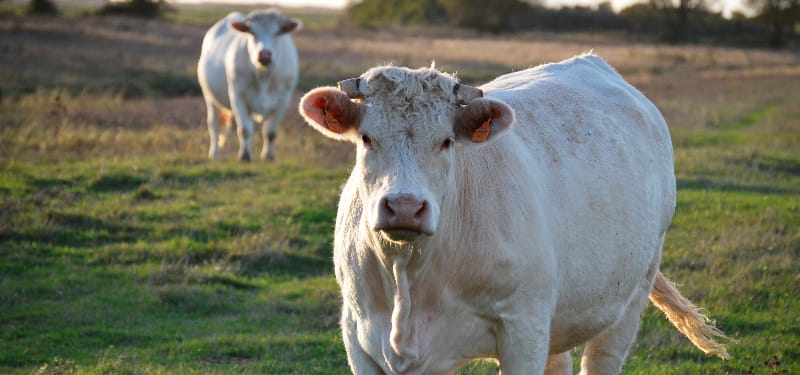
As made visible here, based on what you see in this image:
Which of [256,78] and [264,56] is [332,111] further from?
[256,78]

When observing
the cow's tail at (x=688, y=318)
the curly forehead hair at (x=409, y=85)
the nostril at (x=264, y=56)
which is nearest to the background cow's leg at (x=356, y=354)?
the curly forehead hair at (x=409, y=85)

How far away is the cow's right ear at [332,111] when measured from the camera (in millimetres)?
4355

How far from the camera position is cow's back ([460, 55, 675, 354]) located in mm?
4980

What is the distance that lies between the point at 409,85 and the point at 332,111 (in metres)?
0.37

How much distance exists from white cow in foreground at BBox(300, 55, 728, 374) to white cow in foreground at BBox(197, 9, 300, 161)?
34.2ft

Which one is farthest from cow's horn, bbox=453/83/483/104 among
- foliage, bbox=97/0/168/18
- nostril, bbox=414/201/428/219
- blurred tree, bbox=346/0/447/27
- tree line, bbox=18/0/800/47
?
blurred tree, bbox=346/0/447/27

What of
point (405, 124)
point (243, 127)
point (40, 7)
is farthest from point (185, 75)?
point (40, 7)

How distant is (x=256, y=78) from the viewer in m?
16.3

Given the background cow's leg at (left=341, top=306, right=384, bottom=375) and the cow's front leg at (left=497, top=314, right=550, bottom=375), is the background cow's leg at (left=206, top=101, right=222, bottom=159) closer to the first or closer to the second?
the background cow's leg at (left=341, top=306, right=384, bottom=375)

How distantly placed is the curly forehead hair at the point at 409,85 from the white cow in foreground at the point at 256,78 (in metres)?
11.4

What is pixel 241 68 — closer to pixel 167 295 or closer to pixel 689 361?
pixel 167 295

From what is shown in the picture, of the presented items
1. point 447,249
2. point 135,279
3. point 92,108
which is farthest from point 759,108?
point 447,249

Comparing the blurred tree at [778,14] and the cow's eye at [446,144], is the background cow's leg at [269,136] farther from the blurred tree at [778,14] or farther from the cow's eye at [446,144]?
the blurred tree at [778,14]

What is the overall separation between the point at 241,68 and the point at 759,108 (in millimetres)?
13972
